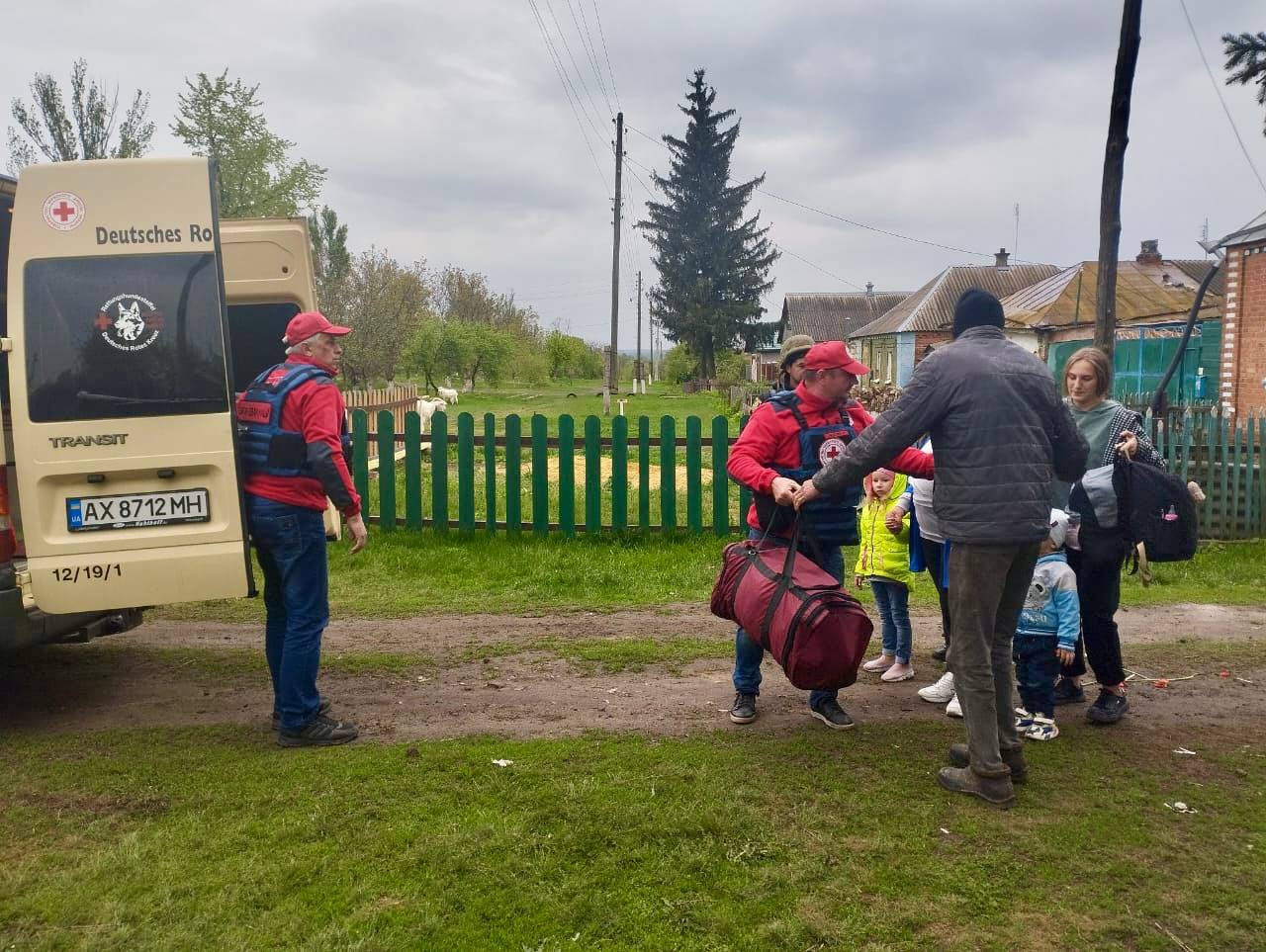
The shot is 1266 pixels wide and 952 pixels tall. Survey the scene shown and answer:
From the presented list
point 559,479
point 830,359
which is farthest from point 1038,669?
point 559,479

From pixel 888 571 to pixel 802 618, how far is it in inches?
67.1

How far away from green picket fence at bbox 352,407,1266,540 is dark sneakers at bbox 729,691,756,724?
15.1 ft

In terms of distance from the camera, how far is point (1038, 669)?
14.4 feet

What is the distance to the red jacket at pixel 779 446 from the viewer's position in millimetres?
4211

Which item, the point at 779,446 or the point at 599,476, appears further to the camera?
the point at 599,476

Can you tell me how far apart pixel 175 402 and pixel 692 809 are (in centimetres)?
287

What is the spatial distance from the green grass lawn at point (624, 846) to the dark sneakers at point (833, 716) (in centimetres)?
17

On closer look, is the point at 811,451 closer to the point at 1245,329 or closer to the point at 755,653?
the point at 755,653

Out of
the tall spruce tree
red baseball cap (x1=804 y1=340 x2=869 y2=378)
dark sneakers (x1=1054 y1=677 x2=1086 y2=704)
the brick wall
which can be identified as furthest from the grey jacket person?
the tall spruce tree

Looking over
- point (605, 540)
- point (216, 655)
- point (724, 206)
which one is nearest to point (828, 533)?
point (216, 655)

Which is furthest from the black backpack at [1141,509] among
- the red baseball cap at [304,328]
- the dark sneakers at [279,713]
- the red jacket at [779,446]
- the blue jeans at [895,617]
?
the dark sneakers at [279,713]

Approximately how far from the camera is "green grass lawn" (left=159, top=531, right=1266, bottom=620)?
23.7 ft

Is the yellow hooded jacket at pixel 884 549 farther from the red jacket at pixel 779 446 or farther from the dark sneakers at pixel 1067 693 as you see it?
the red jacket at pixel 779 446

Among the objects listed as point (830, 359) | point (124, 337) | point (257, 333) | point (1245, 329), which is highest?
point (1245, 329)
